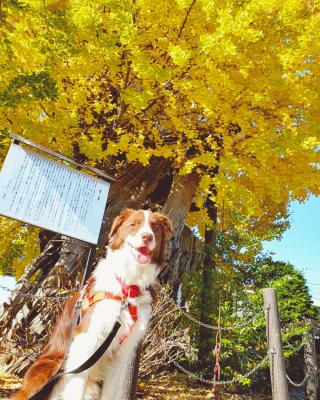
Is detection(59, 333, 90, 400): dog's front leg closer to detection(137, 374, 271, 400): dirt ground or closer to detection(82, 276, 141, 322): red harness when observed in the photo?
detection(82, 276, 141, 322): red harness

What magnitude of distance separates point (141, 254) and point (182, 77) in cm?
367

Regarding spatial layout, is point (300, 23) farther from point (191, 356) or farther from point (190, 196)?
point (191, 356)

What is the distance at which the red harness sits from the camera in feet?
6.40

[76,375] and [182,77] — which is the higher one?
[182,77]

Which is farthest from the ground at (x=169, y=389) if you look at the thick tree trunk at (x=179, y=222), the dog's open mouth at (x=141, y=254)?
the dog's open mouth at (x=141, y=254)

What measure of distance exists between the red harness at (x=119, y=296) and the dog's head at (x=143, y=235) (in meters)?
0.18

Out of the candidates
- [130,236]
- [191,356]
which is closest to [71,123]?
[130,236]

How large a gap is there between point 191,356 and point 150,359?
131cm

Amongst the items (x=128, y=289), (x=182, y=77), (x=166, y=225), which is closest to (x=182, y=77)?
(x=182, y=77)

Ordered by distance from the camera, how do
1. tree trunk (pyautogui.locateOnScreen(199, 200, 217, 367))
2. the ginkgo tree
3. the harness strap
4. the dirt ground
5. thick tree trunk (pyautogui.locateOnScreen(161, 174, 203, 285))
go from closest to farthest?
1. the harness strap
2. the ginkgo tree
3. the dirt ground
4. tree trunk (pyautogui.locateOnScreen(199, 200, 217, 367))
5. thick tree trunk (pyautogui.locateOnScreen(161, 174, 203, 285))

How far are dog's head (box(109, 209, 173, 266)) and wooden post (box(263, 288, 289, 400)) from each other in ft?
6.50

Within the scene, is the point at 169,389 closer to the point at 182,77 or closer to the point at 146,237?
the point at 146,237

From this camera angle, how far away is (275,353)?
348 centimetres

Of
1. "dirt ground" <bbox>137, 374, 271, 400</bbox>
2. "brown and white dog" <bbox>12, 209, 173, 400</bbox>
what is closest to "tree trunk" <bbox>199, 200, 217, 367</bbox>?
"dirt ground" <bbox>137, 374, 271, 400</bbox>
